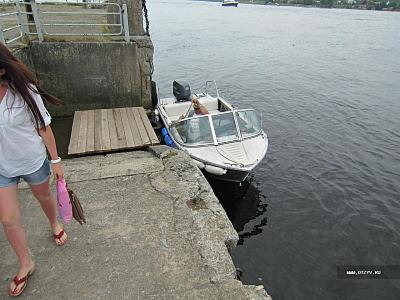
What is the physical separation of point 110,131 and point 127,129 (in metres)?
0.42

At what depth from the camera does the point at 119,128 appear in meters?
7.91

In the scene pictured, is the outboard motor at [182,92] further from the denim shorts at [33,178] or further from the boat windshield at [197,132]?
the denim shorts at [33,178]

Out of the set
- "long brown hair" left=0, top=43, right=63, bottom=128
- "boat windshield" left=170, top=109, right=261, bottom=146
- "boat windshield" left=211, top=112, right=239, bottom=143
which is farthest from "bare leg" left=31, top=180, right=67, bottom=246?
"boat windshield" left=211, top=112, right=239, bottom=143

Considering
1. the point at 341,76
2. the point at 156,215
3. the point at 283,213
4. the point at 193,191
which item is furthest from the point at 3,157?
the point at 341,76

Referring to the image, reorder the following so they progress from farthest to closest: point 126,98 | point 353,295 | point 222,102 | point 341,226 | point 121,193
Result: point 222,102
point 126,98
point 341,226
point 353,295
point 121,193

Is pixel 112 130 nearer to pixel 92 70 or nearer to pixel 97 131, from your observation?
pixel 97 131

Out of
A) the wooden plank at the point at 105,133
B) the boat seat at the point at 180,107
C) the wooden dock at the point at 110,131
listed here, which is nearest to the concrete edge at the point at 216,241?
the wooden dock at the point at 110,131

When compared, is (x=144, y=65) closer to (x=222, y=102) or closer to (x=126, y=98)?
(x=126, y=98)

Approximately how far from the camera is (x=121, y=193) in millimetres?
4820

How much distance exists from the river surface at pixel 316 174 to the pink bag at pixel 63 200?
3.87 metres

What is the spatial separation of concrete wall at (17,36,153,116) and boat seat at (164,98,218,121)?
1.06m

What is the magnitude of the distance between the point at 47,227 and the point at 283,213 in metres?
5.55

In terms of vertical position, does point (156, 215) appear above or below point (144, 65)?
below

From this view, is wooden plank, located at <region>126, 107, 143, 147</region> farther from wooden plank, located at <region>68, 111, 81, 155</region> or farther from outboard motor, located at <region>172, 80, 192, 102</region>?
outboard motor, located at <region>172, 80, 192, 102</region>
